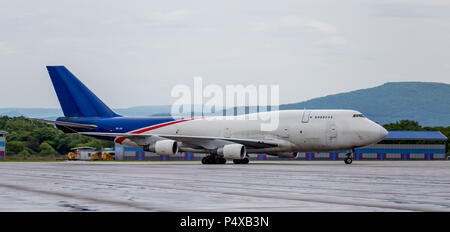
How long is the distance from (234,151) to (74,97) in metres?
18.5

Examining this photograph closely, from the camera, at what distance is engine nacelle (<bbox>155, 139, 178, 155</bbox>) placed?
55.7 meters

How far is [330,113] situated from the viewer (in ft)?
176

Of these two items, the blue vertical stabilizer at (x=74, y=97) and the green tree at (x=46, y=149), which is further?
the green tree at (x=46, y=149)

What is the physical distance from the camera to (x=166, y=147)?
55.7m

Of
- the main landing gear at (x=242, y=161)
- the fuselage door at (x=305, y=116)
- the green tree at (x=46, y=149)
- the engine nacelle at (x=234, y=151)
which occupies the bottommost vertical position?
the green tree at (x=46, y=149)

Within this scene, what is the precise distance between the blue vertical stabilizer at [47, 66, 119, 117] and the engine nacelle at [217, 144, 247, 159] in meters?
15.3

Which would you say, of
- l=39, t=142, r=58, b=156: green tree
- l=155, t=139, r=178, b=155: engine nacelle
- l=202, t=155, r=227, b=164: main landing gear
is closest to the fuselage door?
l=202, t=155, r=227, b=164: main landing gear

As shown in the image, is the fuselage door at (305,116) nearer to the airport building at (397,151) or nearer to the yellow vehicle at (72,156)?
the airport building at (397,151)

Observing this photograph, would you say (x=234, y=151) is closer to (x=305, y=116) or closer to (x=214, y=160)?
(x=214, y=160)

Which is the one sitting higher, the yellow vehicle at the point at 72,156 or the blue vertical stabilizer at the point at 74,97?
the blue vertical stabilizer at the point at 74,97

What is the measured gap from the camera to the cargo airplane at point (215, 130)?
53.2m

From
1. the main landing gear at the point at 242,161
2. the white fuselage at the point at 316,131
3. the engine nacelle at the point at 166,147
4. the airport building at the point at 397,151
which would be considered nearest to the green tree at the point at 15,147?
the airport building at the point at 397,151
